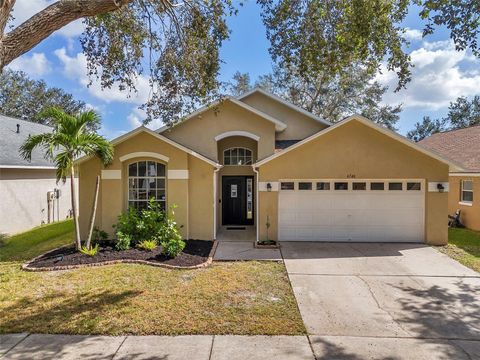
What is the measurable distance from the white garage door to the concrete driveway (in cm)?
138

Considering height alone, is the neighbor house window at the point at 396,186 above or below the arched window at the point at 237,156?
below

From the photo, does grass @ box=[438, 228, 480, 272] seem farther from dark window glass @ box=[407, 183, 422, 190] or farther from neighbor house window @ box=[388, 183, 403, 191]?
neighbor house window @ box=[388, 183, 403, 191]

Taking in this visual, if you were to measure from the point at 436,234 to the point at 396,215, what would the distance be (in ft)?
5.14

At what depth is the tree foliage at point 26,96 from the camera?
35969 mm

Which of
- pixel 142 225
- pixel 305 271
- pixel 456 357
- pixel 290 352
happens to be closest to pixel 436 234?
pixel 305 271

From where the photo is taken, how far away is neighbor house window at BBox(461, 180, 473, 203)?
15.6m

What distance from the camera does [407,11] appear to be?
7035 millimetres

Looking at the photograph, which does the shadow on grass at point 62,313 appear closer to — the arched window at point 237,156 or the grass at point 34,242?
the grass at point 34,242

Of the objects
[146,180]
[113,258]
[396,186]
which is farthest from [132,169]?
[396,186]

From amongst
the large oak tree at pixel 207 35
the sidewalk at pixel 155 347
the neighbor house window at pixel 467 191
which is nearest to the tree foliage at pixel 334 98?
the neighbor house window at pixel 467 191

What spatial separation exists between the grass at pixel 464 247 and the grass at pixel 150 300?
5904 millimetres

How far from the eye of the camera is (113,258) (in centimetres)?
968

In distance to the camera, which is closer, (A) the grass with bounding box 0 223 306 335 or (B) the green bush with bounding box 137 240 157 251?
(A) the grass with bounding box 0 223 306 335

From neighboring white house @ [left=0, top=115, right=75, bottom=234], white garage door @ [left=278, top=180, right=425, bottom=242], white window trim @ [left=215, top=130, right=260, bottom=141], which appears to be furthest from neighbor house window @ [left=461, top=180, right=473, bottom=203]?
neighboring white house @ [left=0, top=115, right=75, bottom=234]
